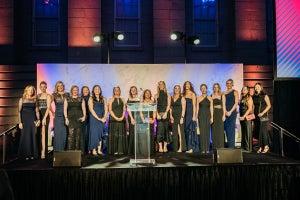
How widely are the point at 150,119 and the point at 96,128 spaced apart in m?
1.25

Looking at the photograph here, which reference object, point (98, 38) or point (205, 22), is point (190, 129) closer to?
point (98, 38)

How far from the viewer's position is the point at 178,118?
7988 millimetres

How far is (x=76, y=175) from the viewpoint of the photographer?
529cm

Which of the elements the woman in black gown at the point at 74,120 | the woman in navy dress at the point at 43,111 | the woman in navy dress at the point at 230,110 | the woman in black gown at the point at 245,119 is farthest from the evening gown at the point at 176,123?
the woman in navy dress at the point at 43,111

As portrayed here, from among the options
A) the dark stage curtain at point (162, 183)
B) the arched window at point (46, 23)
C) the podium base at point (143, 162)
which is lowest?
the dark stage curtain at point (162, 183)

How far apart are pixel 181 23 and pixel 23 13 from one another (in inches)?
200

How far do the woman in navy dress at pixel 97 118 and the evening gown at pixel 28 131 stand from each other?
1211 millimetres

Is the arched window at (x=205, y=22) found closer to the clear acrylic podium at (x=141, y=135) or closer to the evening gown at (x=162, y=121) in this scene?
the evening gown at (x=162, y=121)

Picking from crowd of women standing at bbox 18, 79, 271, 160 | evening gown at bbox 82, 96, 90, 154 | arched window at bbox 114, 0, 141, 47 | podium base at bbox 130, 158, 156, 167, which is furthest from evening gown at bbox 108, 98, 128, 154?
arched window at bbox 114, 0, 141, 47

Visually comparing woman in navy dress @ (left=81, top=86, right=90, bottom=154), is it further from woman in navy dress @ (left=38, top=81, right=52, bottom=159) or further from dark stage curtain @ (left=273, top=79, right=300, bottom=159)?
dark stage curtain @ (left=273, top=79, right=300, bottom=159)

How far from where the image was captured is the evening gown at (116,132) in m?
7.79

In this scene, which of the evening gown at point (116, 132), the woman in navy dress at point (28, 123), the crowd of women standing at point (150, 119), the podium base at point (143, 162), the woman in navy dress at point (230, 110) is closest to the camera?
the podium base at point (143, 162)

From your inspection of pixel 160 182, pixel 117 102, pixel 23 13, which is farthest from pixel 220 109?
pixel 23 13

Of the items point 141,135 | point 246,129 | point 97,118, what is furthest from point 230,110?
point 97,118
